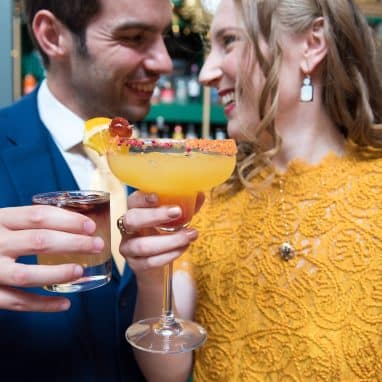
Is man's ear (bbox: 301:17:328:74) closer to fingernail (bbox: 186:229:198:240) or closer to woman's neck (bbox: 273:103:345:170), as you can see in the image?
woman's neck (bbox: 273:103:345:170)

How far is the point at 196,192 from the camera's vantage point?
106 cm

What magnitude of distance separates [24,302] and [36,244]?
0.43ft

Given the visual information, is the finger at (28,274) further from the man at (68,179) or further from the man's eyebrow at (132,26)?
the man's eyebrow at (132,26)

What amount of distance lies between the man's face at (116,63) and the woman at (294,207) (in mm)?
216

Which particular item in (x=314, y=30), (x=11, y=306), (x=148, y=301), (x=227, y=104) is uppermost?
(x=314, y=30)

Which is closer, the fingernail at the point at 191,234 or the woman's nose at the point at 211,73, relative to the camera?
the fingernail at the point at 191,234

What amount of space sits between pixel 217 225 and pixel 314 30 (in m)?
0.64

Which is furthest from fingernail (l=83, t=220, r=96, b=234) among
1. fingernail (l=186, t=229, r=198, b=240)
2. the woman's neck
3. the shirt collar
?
the woman's neck

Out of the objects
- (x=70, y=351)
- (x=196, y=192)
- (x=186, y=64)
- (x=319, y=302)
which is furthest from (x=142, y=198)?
(x=186, y=64)

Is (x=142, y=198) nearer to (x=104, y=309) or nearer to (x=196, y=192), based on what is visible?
(x=196, y=192)

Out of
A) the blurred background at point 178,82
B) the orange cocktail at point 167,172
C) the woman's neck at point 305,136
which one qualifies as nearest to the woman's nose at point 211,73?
the woman's neck at point 305,136

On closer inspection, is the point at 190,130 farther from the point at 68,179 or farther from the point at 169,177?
the point at 169,177

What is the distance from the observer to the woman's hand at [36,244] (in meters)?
0.80

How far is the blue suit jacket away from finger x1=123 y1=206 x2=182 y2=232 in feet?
1.04
